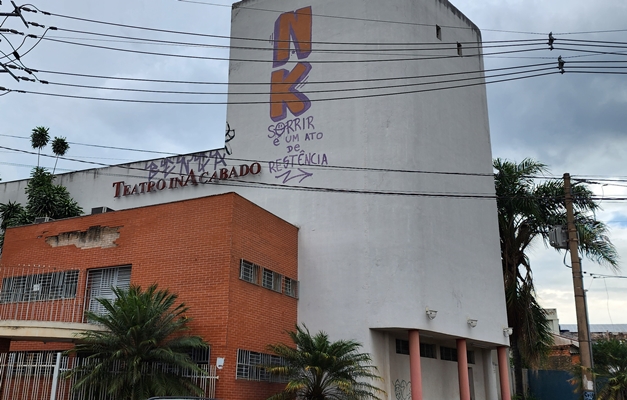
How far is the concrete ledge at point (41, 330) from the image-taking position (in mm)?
17141

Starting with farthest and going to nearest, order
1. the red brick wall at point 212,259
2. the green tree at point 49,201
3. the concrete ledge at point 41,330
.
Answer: the green tree at point 49,201 < the red brick wall at point 212,259 < the concrete ledge at point 41,330

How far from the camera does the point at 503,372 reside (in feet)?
85.4

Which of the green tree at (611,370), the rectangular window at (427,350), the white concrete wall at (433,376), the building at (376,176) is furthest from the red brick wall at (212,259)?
the green tree at (611,370)

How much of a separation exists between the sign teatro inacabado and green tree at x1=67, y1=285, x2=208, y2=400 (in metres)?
8.84

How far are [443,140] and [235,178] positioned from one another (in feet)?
26.5

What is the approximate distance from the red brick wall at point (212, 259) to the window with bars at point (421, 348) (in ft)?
12.8

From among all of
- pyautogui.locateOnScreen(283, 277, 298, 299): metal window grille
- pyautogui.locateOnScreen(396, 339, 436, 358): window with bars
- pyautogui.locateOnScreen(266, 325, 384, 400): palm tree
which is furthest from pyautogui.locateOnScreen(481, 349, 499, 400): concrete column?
pyautogui.locateOnScreen(266, 325, 384, 400): palm tree

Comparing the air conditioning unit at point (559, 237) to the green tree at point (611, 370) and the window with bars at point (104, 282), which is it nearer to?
the green tree at point (611, 370)

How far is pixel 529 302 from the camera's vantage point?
2844 centimetres

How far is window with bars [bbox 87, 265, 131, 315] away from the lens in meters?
20.7

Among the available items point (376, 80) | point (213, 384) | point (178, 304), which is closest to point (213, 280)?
point (178, 304)

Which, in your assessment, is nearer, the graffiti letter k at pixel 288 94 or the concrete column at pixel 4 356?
the concrete column at pixel 4 356

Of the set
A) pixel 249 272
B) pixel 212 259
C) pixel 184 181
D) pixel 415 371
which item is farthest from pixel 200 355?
pixel 184 181

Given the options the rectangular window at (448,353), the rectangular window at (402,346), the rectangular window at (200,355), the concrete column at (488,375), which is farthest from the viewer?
the concrete column at (488,375)
